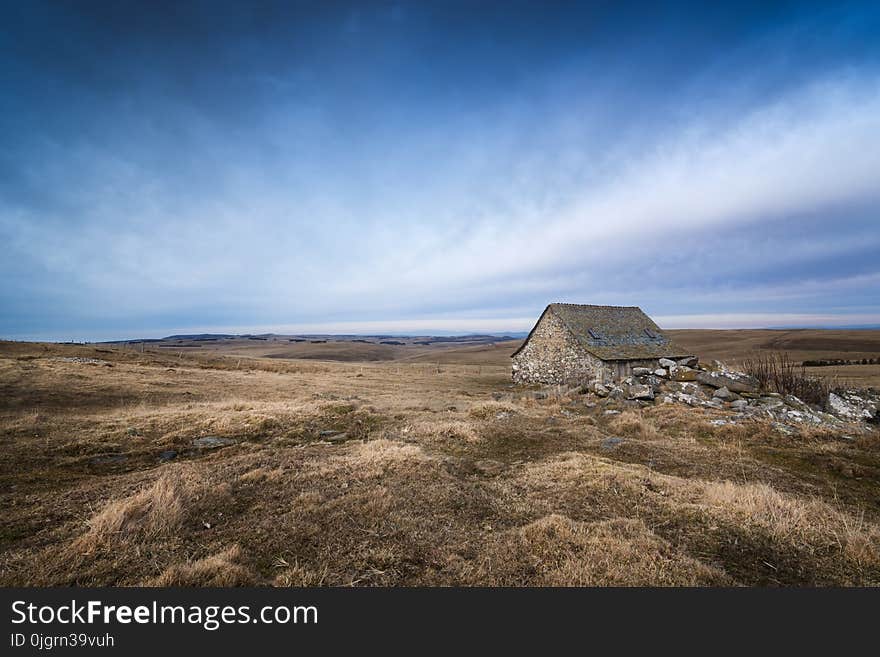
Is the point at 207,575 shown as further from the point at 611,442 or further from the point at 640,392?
the point at 640,392

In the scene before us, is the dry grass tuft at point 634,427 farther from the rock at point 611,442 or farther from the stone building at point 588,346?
the stone building at point 588,346

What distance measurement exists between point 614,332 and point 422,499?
26.5 m

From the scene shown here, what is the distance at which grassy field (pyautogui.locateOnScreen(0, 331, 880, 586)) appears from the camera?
4.80 m

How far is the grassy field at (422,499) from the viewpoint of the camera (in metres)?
4.80

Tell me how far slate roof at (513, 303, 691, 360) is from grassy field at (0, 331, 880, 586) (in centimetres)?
1269

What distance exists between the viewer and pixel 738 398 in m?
17.2

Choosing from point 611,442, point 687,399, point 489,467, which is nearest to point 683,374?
point 687,399

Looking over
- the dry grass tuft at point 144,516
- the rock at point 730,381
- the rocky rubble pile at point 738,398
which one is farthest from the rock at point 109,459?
the rock at point 730,381

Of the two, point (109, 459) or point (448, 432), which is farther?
point (448, 432)

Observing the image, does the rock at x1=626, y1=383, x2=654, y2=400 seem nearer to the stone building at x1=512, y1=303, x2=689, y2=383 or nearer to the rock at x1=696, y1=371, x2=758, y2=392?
the rock at x1=696, y1=371, x2=758, y2=392

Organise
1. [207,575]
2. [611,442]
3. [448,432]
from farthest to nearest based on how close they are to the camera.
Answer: [448,432] → [611,442] → [207,575]

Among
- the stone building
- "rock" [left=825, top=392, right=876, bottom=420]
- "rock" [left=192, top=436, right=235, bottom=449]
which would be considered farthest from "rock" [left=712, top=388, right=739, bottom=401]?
"rock" [left=192, top=436, right=235, bottom=449]

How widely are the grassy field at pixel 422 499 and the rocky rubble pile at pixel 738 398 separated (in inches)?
106

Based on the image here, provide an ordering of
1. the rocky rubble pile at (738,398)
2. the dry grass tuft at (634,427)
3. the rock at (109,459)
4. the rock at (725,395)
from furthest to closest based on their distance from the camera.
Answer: the rock at (725,395), the rocky rubble pile at (738,398), the dry grass tuft at (634,427), the rock at (109,459)
